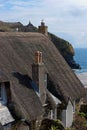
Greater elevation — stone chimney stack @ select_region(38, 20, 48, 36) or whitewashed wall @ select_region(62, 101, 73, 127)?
stone chimney stack @ select_region(38, 20, 48, 36)

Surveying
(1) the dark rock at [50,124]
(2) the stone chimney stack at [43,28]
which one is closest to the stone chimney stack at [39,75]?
(1) the dark rock at [50,124]

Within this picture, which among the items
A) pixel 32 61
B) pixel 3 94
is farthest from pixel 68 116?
pixel 3 94

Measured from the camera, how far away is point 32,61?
102 feet

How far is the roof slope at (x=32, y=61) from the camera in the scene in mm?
27891

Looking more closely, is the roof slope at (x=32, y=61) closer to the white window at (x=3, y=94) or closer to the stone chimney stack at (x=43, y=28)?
the white window at (x=3, y=94)

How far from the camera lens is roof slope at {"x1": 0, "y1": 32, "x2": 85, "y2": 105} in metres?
27.9

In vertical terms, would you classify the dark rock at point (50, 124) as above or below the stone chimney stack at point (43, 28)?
below

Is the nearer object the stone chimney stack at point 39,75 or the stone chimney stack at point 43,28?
the stone chimney stack at point 39,75

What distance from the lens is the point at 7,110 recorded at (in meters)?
23.7

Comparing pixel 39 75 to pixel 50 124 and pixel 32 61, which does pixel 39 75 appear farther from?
pixel 50 124

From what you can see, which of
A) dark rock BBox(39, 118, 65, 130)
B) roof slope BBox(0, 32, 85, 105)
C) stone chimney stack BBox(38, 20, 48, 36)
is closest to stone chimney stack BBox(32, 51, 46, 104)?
roof slope BBox(0, 32, 85, 105)

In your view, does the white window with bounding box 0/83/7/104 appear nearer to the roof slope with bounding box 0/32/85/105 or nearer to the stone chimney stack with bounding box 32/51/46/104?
the roof slope with bounding box 0/32/85/105

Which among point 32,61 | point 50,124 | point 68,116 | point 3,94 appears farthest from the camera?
point 68,116

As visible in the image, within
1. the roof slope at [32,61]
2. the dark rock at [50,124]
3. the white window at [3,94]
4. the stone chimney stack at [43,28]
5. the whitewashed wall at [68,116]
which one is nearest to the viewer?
the white window at [3,94]
